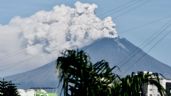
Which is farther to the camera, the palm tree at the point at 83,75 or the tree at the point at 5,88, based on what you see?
the tree at the point at 5,88

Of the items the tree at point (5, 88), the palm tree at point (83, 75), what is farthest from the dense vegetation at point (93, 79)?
the tree at point (5, 88)

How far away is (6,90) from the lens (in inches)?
3155

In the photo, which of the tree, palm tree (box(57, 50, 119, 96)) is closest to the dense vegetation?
palm tree (box(57, 50, 119, 96))

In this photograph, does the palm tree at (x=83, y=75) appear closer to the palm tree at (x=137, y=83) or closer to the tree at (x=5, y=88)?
the palm tree at (x=137, y=83)

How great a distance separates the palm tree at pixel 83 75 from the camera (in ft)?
68.4

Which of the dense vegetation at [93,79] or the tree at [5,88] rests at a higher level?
the tree at [5,88]

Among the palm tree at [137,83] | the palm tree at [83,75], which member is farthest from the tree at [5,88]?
the palm tree at [137,83]

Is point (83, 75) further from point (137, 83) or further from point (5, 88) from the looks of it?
point (5, 88)

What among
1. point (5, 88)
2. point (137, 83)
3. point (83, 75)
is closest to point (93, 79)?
point (83, 75)

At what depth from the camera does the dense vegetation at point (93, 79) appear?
20766 millimetres

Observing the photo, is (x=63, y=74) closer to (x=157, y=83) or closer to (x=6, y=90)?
(x=157, y=83)

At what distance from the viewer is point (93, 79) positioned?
21.3 meters

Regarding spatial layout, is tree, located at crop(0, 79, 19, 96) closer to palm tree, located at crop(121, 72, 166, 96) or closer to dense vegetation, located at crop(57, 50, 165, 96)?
dense vegetation, located at crop(57, 50, 165, 96)

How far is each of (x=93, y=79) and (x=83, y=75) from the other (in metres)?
0.43
